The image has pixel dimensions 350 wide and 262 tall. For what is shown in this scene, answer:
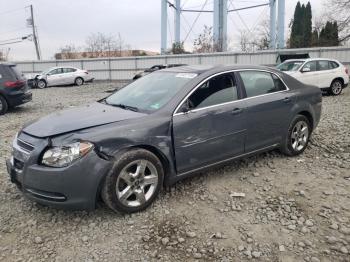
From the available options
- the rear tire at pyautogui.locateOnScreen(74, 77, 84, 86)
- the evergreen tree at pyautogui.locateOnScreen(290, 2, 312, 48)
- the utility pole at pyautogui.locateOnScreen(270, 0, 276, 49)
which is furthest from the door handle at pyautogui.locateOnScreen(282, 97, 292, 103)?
the evergreen tree at pyautogui.locateOnScreen(290, 2, 312, 48)

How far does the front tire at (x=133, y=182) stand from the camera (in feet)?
11.5

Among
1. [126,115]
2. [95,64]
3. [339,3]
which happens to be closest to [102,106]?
[126,115]

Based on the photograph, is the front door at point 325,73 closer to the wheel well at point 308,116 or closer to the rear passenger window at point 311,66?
the rear passenger window at point 311,66

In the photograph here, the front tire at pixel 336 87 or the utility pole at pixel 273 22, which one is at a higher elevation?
the utility pole at pixel 273 22

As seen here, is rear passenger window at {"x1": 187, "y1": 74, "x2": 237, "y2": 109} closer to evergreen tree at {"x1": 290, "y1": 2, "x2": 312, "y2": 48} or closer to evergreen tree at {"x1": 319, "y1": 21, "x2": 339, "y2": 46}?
evergreen tree at {"x1": 319, "y1": 21, "x2": 339, "y2": 46}

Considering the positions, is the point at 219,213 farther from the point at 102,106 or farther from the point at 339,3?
the point at 339,3

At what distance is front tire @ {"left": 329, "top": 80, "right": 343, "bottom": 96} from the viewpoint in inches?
529

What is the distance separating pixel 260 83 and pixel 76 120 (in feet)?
8.58

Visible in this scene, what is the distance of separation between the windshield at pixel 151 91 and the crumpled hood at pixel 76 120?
8.7 inches

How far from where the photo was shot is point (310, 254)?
3080mm

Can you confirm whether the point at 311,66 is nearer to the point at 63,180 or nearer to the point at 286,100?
the point at 286,100

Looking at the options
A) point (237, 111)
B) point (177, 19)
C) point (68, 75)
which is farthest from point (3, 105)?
point (177, 19)

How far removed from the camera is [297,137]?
213 inches

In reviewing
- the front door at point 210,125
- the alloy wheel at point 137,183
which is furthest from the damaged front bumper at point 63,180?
the front door at point 210,125
